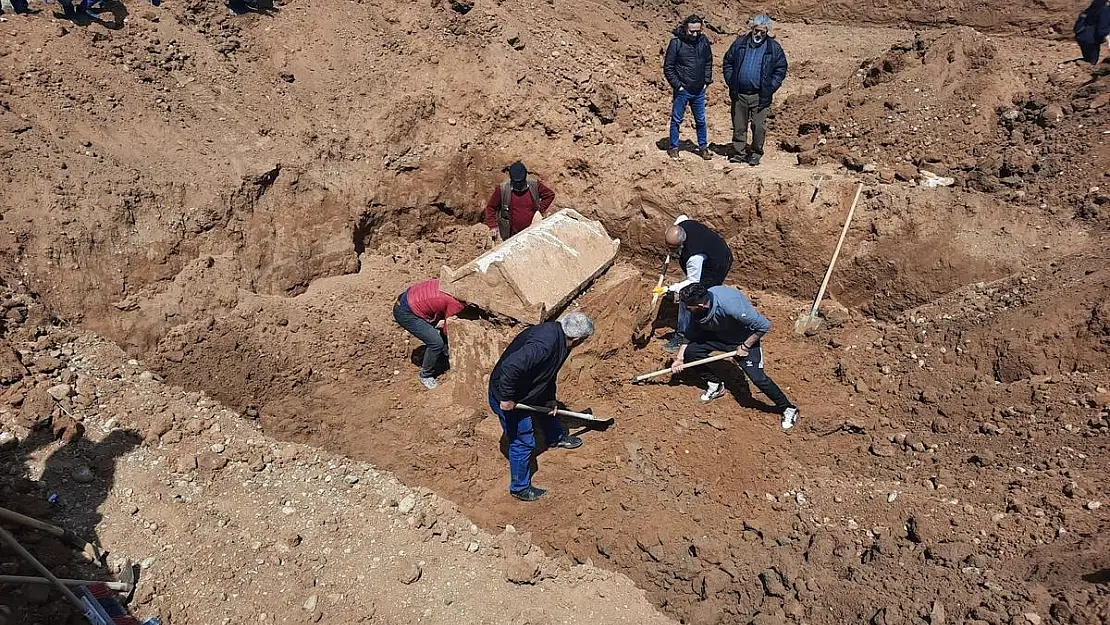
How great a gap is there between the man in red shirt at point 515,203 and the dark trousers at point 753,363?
205 cm

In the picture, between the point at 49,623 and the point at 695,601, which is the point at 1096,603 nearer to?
the point at 695,601

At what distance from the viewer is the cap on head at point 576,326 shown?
4730mm

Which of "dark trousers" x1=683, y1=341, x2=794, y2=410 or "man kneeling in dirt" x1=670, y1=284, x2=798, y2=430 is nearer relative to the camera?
"man kneeling in dirt" x1=670, y1=284, x2=798, y2=430

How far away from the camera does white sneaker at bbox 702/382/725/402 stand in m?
6.00

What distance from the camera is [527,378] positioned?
15.3ft

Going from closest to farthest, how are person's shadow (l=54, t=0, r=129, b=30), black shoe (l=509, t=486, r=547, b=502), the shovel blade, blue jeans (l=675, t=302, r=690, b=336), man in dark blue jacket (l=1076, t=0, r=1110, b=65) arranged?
black shoe (l=509, t=486, r=547, b=502) → blue jeans (l=675, t=302, r=690, b=336) → the shovel blade → person's shadow (l=54, t=0, r=129, b=30) → man in dark blue jacket (l=1076, t=0, r=1110, b=65)

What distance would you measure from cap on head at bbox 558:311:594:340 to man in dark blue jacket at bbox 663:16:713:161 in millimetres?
3512

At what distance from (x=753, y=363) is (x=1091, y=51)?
7.10 m

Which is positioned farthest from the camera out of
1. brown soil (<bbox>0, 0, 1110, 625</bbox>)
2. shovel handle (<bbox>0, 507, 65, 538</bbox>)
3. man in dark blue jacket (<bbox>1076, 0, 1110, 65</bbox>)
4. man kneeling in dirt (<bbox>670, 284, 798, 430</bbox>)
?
man in dark blue jacket (<bbox>1076, 0, 1110, 65</bbox>)

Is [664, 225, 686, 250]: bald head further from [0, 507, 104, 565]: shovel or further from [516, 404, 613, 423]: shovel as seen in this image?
[0, 507, 104, 565]: shovel

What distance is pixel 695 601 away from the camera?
4.40 m

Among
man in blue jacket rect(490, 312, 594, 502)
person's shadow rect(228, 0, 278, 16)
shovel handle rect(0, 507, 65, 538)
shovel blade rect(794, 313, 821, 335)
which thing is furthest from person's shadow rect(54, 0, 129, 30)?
shovel blade rect(794, 313, 821, 335)

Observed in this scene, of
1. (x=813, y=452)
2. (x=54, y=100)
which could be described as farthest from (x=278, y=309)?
(x=813, y=452)

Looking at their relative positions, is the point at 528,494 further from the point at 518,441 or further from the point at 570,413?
the point at 570,413
